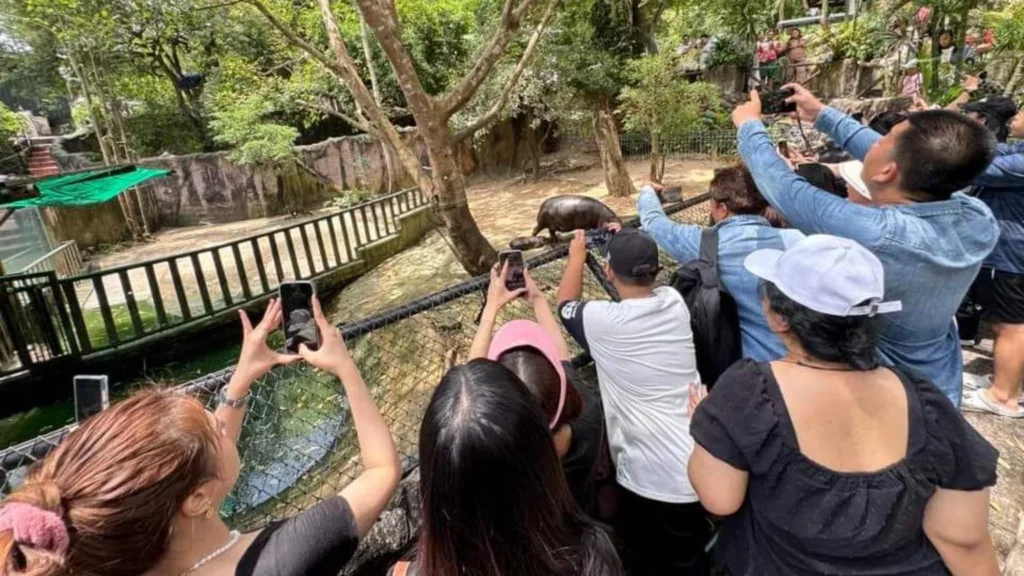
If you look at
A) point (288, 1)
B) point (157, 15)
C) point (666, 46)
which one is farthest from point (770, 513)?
point (157, 15)

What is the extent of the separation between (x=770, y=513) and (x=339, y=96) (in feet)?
42.7

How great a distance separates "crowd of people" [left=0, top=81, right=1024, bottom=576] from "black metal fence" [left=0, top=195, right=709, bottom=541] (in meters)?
1.90

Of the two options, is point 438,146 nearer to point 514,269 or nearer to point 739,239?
point 514,269

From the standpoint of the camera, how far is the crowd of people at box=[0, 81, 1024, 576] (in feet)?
2.42

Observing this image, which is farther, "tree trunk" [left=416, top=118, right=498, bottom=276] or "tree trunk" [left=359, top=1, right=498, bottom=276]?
"tree trunk" [left=416, top=118, right=498, bottom=276]

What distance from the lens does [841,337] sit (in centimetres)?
89

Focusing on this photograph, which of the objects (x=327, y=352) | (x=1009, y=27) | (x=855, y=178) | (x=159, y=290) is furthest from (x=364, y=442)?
(x=1009, y=27)

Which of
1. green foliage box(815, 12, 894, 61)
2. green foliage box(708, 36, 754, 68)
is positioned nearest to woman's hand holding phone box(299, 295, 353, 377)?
green foliage box(815, 12, 894, 61)

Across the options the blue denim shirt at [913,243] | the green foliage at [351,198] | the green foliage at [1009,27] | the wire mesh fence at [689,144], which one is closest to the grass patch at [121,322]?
the green foliage at [351,198]

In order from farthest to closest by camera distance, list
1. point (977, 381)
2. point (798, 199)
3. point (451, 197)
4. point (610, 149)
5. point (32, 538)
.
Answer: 1. point (610, 149)
2. point (451, 197)
3. point (977, 381)
4. point (798, 199)
5. point (32, 538)

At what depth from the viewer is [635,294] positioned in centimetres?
145

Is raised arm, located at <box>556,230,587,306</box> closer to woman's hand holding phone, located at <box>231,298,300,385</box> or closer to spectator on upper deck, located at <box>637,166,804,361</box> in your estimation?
spectator on upper deck, located at <box>637,166,804,361</box>

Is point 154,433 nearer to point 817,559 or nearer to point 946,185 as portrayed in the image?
point 817,559

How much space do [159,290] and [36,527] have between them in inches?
284
